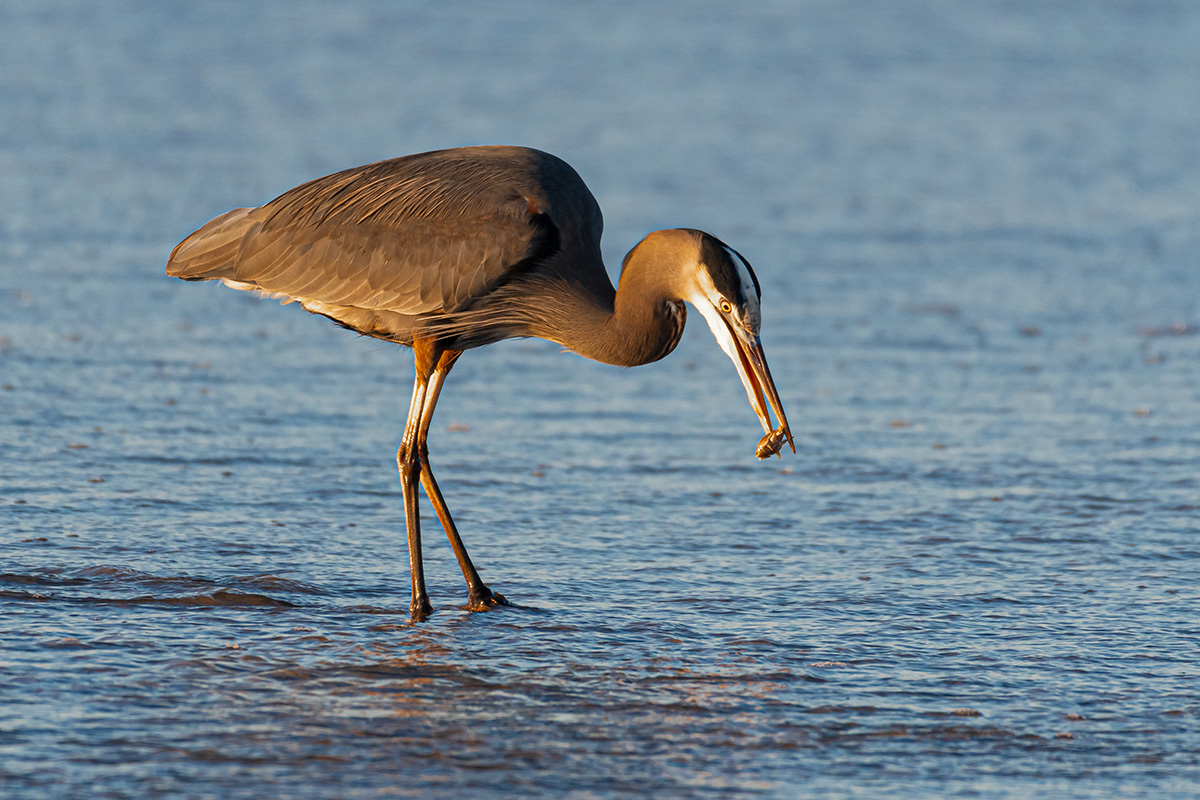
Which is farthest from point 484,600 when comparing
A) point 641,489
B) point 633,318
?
point 641,489

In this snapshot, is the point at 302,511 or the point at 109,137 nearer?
the point at 302,511

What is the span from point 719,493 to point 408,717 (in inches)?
Result: 122

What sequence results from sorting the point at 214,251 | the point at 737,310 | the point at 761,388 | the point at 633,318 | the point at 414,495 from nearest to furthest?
the point at 737,310, the point at 761,388, the point at 633,318, the point at 414,495, the point at 214,251

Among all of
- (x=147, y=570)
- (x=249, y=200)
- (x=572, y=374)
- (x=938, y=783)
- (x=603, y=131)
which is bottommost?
(x=938, y=783)

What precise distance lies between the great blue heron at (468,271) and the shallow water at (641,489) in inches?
31.3

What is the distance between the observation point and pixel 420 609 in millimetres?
6566

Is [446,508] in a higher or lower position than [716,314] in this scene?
lower

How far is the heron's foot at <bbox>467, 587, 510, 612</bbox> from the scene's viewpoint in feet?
21.8

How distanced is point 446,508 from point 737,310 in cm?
155

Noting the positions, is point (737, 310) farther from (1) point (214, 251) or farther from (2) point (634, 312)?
(1) point (214, 251)

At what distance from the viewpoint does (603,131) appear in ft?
56.4

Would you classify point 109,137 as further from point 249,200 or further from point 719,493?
point 719,493

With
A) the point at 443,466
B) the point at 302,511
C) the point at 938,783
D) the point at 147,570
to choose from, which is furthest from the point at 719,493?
the point at 938,783

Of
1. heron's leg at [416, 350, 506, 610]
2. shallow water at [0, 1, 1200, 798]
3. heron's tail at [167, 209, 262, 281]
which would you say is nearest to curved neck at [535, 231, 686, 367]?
heron's leg at [416, 350, 506, 610]
